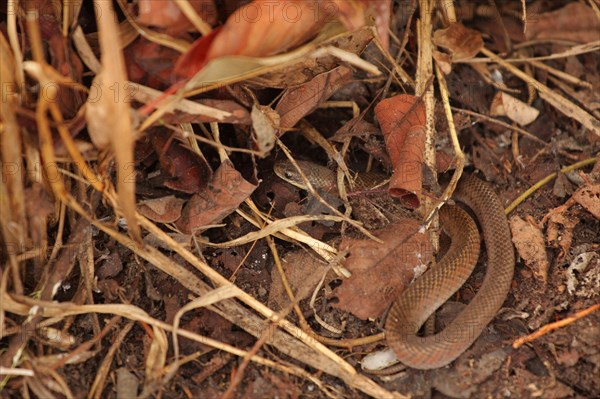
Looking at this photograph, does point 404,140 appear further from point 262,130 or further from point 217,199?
point 217,199

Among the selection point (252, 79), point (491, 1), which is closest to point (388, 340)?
point (252, 79)

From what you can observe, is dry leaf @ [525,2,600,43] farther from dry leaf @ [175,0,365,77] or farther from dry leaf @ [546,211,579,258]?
dry leaf @ [175,0,365,77]

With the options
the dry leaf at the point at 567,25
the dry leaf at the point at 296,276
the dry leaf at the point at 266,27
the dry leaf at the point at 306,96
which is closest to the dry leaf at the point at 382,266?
the dry leaf at the point at 296,276

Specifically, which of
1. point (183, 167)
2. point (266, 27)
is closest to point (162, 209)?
point (183, 167)

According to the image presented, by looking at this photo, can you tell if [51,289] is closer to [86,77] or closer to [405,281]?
[86,77]

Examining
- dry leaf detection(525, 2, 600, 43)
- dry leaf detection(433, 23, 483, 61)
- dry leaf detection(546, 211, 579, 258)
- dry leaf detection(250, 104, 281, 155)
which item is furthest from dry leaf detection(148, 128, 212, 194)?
dry leaf detection(525, 2, 600, 43)

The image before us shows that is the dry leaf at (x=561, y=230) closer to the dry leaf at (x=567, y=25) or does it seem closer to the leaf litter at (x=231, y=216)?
the leaf litter at (x=231, y=216)
